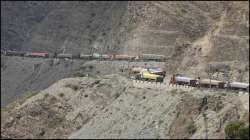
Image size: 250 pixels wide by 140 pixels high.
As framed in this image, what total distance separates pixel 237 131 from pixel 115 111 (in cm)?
1807

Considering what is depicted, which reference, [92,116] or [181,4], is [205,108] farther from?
[181,4]

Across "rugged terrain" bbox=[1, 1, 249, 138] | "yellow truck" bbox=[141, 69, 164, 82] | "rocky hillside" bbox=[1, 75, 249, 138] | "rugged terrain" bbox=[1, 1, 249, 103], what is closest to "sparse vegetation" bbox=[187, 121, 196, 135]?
"rocky hillside" bbox=[1, 75, 249, 138]

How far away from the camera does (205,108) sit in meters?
103

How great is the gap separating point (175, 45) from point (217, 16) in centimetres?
968

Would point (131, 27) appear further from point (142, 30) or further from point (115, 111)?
point (115, 111)

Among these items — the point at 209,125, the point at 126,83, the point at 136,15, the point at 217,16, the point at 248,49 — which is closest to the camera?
the point at 209,125

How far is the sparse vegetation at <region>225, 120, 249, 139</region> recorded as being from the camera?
9551 centimetres

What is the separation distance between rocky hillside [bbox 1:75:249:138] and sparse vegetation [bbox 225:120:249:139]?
1.31 meters

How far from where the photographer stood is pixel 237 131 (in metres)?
95.4

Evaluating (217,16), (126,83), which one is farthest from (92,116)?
(217,16)

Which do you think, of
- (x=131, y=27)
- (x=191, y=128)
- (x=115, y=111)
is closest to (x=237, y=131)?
(x=191, y=128)

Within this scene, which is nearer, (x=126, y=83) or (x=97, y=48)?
(x=126, y=83)

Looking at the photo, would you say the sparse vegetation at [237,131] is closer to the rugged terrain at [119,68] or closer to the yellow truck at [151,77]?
the rugged terrain at [119,68]

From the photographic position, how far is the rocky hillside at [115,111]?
334 feet
